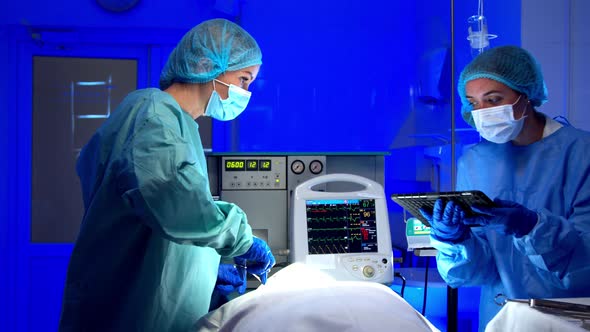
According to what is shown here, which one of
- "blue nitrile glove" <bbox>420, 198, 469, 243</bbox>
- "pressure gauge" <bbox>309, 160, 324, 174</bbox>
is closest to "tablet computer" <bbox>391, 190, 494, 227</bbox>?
"blue nitrile glove" <bbox>420, 198, 469, 243</bbox>

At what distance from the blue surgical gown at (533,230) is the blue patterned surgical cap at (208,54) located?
2.90 ft

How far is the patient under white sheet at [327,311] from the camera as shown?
0.88 meters

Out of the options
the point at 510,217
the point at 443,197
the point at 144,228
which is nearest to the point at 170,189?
the point at 144,228

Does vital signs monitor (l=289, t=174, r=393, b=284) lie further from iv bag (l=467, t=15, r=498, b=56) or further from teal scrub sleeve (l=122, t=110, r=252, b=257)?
iv bag (l=467, t=15, r=498, b=56)

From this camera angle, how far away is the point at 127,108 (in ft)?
4.46

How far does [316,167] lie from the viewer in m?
2.31

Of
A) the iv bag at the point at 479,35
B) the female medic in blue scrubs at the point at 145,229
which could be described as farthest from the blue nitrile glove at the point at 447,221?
the iv bag at the point at 479,35

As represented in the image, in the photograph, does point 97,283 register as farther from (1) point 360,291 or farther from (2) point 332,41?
(2) point 332,41

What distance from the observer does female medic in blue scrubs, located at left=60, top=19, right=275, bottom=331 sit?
1.21 metres

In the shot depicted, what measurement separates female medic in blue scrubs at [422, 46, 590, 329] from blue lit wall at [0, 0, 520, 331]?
1476 mm

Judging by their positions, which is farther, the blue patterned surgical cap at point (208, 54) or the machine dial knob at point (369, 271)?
the machine dial knob at point (369, 271)

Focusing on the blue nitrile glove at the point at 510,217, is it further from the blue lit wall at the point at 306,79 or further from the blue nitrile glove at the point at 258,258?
the blue lit wall at the point at 306,79

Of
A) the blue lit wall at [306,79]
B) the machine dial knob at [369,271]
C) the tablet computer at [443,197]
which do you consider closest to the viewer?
the tablet computer at [443,197]

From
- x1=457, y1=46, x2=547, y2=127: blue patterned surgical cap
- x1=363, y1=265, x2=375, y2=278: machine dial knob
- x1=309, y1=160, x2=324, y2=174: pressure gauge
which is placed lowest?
x1=363, y1=265, x2=375, y2=278: machine dial knob
